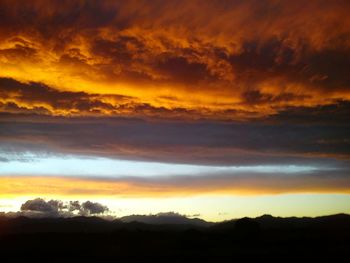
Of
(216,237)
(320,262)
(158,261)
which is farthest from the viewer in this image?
(216,237)

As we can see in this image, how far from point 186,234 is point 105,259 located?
69.9 meters

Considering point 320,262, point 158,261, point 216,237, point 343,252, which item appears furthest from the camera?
point 216,237

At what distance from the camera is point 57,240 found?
502ft

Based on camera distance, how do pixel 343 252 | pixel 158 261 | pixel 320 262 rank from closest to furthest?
1. pixel 320 262
2. pixel 158 261
3. pixel 343 252

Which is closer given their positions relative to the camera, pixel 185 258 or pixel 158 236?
pixel 185 258

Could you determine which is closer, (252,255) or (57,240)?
(252,255)

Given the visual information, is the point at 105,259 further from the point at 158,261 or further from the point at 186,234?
the point at 186,234

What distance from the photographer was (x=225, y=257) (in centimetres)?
9438

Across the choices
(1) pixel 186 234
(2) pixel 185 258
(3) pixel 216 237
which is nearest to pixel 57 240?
(1) pixel 186 234

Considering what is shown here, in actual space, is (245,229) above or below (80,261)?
above

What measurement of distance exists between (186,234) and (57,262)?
75643mm

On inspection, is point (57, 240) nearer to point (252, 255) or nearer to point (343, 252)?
point (252, 255)

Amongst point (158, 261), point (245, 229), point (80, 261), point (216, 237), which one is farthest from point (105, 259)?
point (245, 229)

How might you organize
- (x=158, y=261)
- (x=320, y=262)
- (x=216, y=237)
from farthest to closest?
(x=216, y=237) < (x=158, y=261) < (x=320, y=262)
